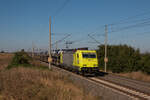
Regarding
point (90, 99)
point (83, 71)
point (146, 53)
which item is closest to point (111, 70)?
point (146, 53)

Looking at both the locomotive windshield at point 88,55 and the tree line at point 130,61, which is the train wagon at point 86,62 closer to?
the locomotive windshield at point 88,55

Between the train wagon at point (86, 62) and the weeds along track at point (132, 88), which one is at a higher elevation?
the train wagon at point (86, 62)

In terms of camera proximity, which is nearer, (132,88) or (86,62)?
(132,88)

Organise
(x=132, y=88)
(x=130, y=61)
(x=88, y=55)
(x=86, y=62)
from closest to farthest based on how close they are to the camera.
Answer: (x=132, y=88) → (x=86, y=62) → (x=88, y=55) → (x=130, y=61)

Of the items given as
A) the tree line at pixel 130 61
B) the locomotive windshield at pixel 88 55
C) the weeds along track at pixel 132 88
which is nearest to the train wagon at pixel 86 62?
the locomotive windshield at pixel 88 55

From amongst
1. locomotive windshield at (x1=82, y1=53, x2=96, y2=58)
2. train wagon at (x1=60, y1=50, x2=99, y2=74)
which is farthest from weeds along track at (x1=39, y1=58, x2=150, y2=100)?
locomotive windshield at (x1=82, y1=53, x2=96, y2=58)

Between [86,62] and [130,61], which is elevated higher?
[86,62]

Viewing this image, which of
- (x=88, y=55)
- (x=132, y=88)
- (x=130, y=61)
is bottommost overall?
(x=132, y=88)

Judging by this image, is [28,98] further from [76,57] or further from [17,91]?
[76,57]

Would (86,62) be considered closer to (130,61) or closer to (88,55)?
(88,55)

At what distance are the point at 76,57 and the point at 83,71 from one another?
Answer: 2.40 m

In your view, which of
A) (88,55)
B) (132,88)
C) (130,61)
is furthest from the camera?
(130,61)

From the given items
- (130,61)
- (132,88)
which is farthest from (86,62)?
(132,88)

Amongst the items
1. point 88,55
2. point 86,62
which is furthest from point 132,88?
point 88,55
